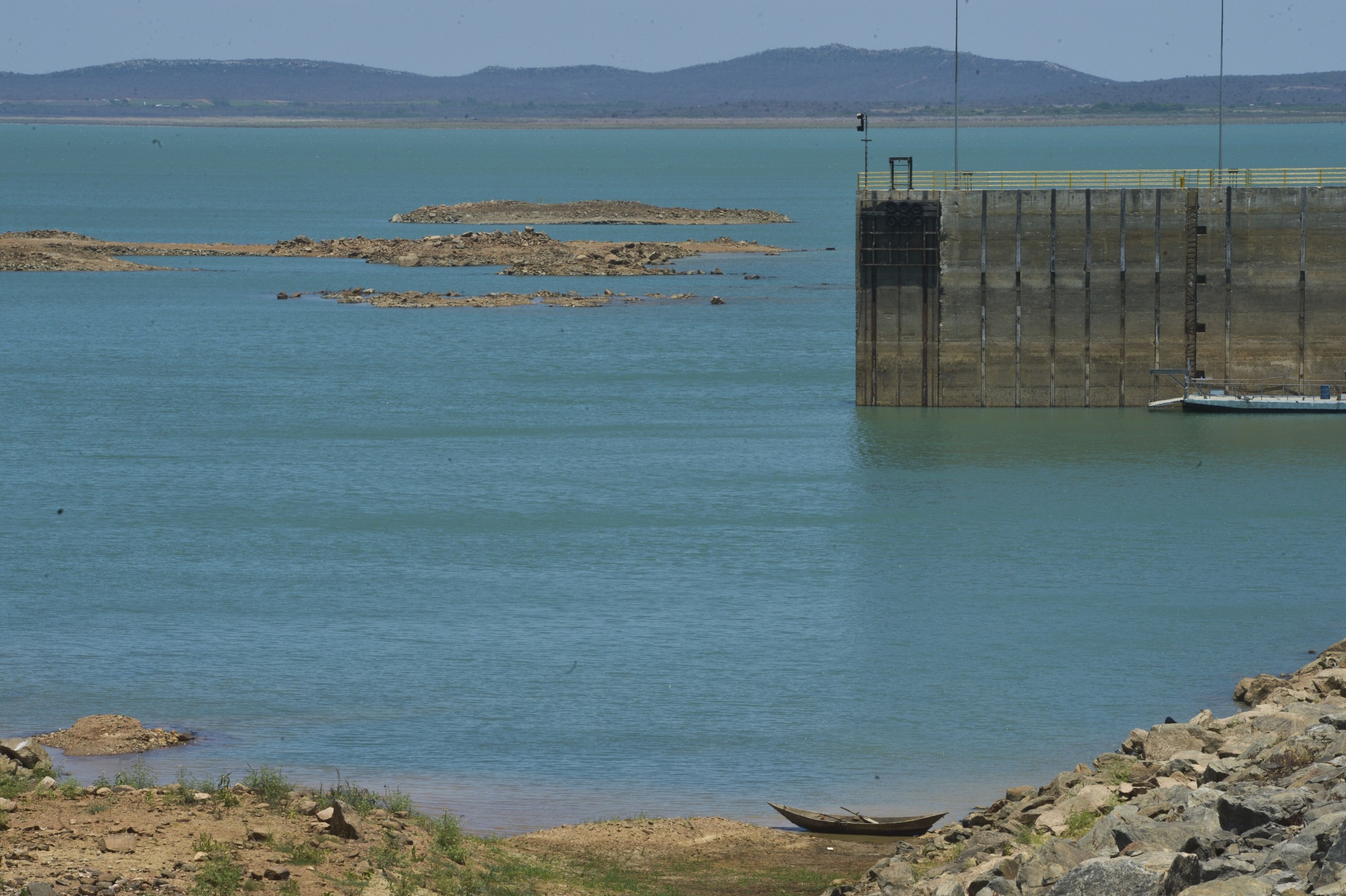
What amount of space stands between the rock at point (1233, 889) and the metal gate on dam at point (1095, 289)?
45.2 m

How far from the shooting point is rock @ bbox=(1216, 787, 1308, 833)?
734 inches

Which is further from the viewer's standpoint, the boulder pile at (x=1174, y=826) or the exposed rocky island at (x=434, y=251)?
the exposed rocky island at (x=434, y=251)

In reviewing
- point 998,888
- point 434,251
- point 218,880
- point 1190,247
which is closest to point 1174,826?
point 998,888

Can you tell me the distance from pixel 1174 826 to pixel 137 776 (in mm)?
14124

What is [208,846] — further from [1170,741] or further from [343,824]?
[1170,741]

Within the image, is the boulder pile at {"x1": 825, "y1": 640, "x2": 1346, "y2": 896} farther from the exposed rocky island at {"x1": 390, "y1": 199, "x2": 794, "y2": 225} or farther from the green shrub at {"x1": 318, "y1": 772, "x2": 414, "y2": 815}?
the exposed rocky island at {"x1": 390, "y1": 199, "x2": 794, "y2": 225}

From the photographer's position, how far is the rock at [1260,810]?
734 inches

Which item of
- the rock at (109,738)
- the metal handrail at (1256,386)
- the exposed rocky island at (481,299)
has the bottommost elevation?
the rock at (109,738)

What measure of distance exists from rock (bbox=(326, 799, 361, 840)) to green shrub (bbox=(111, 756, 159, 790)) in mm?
3349

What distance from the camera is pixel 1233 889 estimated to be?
1593 cm

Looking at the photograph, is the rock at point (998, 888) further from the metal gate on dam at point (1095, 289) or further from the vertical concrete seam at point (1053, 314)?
the vertical concrete seam at point (1053, 314)

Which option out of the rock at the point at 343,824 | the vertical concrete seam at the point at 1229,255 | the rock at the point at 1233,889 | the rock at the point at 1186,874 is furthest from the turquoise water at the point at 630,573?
the rock at the point at 1233,889

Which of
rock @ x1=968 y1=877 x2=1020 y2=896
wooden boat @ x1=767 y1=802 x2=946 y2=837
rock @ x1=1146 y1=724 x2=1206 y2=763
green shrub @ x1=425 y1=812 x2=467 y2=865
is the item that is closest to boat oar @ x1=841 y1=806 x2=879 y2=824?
wooden boat @ x1=767 y1=802 x2=946 y2=837

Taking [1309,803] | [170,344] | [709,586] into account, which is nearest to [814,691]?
[709,586]
